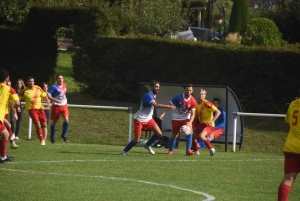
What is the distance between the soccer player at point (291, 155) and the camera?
404 inches

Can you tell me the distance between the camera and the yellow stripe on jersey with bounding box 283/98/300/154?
10.4 m

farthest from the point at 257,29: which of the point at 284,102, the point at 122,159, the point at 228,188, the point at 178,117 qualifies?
the point at 228,188

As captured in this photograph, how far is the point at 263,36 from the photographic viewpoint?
106ft

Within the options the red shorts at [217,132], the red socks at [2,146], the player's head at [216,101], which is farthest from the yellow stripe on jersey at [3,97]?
the player's head at [216,101]

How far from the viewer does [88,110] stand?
29.7 m

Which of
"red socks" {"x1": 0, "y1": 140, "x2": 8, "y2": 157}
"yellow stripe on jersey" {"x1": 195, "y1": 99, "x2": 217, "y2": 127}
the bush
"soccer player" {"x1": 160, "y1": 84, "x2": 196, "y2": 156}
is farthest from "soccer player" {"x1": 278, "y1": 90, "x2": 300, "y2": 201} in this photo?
the bush

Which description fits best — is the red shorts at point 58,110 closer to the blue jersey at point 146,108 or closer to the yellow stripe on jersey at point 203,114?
the yellow stripe on jersey at point 203,114

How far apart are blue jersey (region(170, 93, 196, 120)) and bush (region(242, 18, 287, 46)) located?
12.7 metres

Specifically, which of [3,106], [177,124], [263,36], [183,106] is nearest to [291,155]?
[3,106]

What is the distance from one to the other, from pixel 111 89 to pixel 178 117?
11513 millimetres

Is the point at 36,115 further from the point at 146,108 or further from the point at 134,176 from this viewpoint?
the point at 134,176

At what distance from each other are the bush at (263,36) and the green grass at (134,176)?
1281 centimetres

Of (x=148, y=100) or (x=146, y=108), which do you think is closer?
(x=148, y=100)

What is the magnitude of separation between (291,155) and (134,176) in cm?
469
